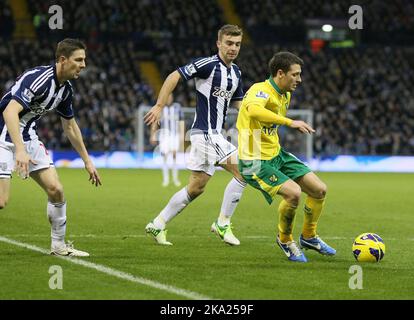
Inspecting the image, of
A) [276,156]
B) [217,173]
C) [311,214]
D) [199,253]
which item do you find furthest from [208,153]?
[217,173]

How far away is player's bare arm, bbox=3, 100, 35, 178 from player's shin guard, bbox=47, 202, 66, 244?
61 cm

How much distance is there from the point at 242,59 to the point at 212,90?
28786 millimetres

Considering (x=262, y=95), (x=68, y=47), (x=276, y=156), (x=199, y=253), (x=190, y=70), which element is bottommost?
(x=199, y=253)

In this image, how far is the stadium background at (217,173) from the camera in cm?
742

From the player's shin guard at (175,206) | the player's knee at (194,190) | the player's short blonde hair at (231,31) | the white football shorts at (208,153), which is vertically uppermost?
the player's short blonde hair at (231,31)

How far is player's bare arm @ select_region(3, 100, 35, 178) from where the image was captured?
759 centimetres

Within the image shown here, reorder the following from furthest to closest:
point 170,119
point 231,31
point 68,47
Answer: point 170,119 < point 231,31 < point 68,47

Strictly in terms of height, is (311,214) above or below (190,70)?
below

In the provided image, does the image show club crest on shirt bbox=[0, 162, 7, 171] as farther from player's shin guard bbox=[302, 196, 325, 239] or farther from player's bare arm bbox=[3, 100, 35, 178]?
player's shin guard bbox=[302, 196, 325, 239]

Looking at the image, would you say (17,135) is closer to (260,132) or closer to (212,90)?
(260,132)

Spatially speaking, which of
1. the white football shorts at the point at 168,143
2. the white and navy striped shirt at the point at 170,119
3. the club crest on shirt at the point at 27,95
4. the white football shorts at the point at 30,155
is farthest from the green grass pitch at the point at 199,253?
the white football shorts at the point at 168,143

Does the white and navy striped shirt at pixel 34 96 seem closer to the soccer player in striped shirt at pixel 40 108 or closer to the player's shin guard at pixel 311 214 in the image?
the soccer player in striped shirt at pixel 40 108

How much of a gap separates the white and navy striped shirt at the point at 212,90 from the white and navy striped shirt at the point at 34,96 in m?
1.97

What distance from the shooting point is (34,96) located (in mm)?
8242
